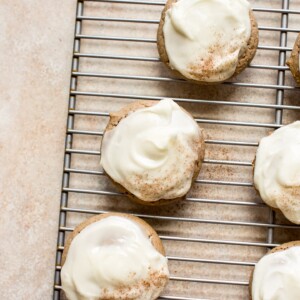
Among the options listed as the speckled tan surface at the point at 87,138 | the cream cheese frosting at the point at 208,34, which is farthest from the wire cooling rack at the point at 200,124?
the cream cheese frosting at the point at 208,34

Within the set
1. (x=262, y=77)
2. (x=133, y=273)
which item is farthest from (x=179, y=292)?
(x=262, y=77)

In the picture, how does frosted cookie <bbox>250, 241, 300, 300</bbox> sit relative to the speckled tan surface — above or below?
below

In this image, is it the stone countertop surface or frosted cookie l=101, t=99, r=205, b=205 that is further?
the stone countertop surface

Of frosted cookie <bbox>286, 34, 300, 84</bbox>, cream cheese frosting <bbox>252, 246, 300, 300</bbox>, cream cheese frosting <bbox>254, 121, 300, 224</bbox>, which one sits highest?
frosted cookie <bbox>286, 34, 300, 84</bbox>

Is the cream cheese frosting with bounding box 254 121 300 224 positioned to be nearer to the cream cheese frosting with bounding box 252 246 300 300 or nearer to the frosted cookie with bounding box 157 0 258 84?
the cream cheese frosting with bounding box 252 246 300 300

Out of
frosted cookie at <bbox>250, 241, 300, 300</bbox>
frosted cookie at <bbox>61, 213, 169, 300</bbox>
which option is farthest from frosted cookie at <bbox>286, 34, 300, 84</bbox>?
frosted cookie at <bbox>61, 213, 169, 300</bbox>

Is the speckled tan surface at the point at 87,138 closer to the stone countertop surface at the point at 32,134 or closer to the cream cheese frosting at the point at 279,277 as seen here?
the stone countertop surface at the point at 32,134

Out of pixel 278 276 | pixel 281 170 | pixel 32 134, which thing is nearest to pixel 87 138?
pixel 32 134
